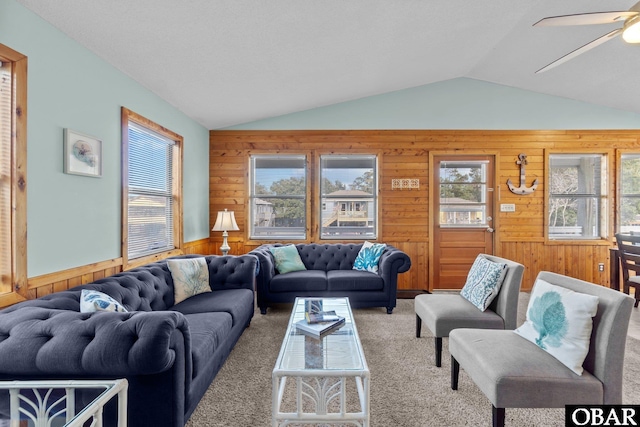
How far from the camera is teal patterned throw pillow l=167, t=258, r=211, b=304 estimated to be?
287cm

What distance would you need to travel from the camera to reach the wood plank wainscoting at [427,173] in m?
4.76

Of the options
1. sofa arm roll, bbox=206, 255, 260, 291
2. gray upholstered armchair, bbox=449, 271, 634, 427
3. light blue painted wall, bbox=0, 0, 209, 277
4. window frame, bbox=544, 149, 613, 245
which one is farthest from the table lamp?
window frame, bbox=544, 149, 613, 245

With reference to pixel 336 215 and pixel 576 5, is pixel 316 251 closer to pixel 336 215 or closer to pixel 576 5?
pixel 336 215

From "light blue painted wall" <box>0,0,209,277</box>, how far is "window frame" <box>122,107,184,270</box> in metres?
0.06

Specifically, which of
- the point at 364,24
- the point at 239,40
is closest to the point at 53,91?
the point at 239,40

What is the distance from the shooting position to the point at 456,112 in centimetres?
477

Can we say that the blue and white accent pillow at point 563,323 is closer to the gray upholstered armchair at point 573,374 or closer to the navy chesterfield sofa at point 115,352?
the gray upholstered armchair at point 573,374

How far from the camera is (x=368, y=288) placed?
3715 mm

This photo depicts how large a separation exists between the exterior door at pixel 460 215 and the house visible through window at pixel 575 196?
1.01 metres

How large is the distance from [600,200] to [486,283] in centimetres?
390

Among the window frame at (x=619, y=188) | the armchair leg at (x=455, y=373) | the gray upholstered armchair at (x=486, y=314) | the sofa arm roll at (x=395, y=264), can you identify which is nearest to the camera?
the armchair leg at (x=455, y=373)

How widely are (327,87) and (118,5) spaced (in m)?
2.50

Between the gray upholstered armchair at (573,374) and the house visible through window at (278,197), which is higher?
the house visible through window at (278,197)

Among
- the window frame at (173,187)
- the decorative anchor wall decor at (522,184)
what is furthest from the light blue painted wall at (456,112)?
the window frame at (173,187)
